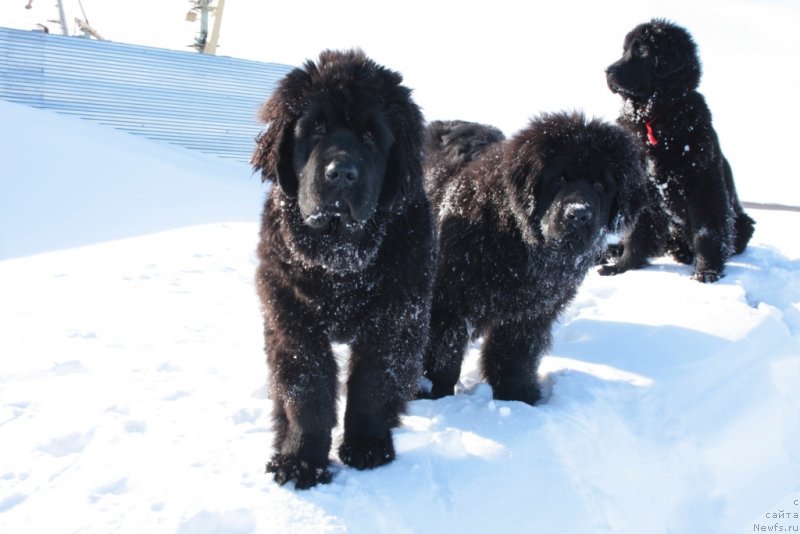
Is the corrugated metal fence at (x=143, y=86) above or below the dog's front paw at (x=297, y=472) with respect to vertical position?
above

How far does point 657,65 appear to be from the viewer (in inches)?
174

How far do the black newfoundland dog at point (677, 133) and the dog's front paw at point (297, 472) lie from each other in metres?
2.90

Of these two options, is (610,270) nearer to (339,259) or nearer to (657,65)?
(657,65)

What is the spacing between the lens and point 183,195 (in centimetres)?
720

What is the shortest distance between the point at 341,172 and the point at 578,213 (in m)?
1.06

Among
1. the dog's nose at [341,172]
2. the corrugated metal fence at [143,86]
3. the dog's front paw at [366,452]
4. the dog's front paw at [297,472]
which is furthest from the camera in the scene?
the corrugated metal fence at [143,86]

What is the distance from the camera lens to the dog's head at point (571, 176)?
2.85 m

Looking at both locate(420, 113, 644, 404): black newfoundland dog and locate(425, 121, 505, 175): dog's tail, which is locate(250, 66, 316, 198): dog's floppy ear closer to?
locate(420, 113, 644, 404): black newfoundland dog

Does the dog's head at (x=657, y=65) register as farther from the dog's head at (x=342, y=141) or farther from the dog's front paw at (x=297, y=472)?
the dog's front paw at (x=297, y=472)

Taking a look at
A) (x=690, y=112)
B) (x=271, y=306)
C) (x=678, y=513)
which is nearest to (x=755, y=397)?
(x=678, y=513)

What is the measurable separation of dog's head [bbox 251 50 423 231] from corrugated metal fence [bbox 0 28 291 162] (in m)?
6.86

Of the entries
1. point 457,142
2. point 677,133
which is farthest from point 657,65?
point 457,142

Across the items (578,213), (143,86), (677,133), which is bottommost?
(143,86)

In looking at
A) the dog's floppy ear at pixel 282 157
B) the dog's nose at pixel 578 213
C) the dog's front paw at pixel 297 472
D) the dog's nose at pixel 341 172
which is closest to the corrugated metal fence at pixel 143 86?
the dog's floppy ear at pixel 282 157
